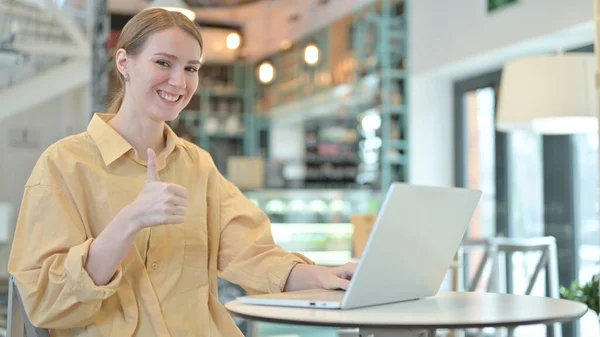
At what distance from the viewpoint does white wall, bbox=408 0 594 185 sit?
5379mm

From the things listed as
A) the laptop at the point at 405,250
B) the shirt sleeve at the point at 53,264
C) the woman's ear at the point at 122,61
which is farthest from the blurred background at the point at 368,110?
the laptop at the point at 405,250

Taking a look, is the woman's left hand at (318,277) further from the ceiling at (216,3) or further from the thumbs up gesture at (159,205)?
the ceiling at (216,3)

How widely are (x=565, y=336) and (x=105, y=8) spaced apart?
397cm

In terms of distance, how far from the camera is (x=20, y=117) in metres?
3.89

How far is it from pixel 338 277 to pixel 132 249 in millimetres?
412

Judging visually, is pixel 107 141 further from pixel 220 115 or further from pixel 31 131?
pixel 220 115

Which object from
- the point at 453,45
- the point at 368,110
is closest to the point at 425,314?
the point at 453,45

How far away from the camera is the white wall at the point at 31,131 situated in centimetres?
378

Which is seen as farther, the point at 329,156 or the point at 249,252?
the point at 329,156

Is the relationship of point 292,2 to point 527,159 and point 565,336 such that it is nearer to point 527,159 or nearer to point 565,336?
point 527,159

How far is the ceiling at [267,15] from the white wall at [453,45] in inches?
51.7

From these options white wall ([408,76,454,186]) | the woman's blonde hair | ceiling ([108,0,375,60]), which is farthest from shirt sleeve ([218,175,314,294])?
ceiling ([108,0,375,60])

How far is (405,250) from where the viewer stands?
48.8 inches

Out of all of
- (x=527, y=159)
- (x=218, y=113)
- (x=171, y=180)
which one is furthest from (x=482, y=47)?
(x=218, y=113)
